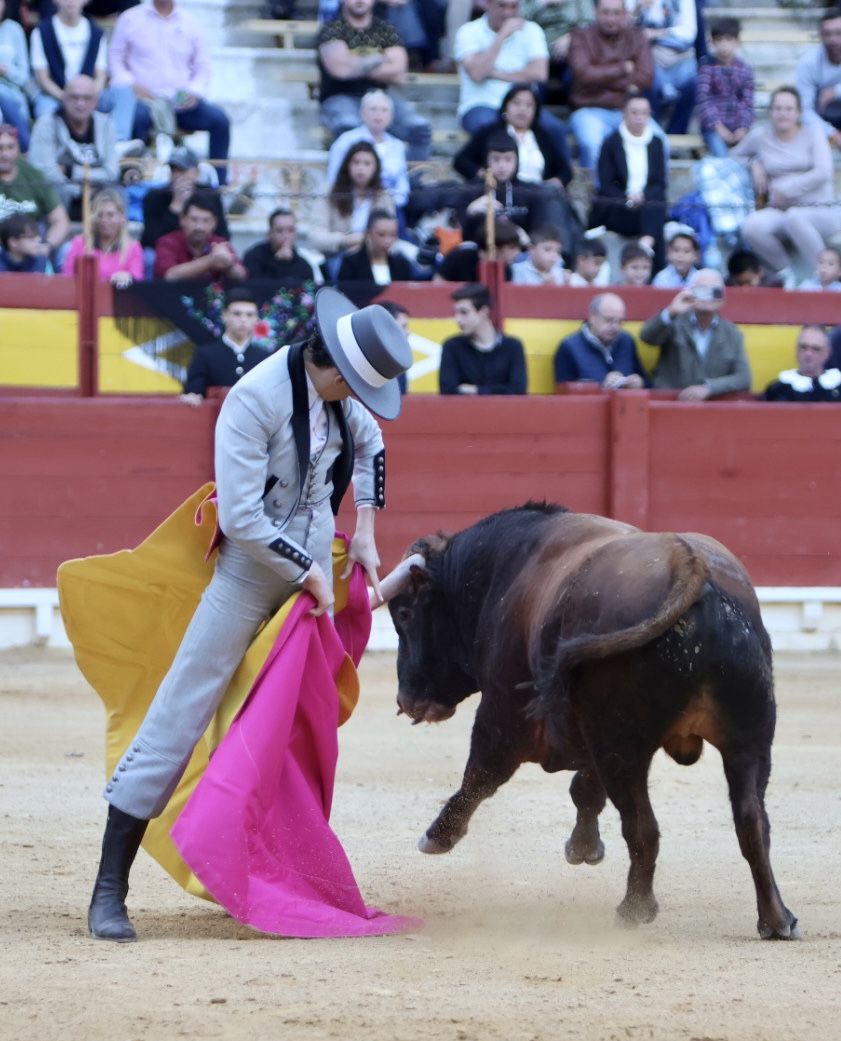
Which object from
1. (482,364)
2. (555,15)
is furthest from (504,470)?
(555,15)

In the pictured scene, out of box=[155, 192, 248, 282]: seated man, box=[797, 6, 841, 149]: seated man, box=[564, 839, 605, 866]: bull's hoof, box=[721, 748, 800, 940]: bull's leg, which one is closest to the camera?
box=[721, 748, 800, 940]: bull's leg

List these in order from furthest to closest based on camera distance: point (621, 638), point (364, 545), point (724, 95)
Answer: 1. point (724, 95)
2. point (364, 545)
3. point (621, 638)

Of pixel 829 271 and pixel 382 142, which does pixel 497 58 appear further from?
pixel 829 271

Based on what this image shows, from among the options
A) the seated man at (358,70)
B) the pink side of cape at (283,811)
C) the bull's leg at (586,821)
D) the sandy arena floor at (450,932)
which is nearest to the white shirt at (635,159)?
A: the seated man at (358,70)

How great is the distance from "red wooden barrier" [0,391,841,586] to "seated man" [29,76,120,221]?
144cm

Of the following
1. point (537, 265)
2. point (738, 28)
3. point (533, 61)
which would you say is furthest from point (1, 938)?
point (738, 28)

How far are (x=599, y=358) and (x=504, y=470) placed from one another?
777 mm

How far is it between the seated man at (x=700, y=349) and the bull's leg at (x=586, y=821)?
498cm

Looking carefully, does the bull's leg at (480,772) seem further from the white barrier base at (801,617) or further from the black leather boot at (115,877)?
the white barrier base at (801,617)

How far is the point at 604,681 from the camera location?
3.84 meters

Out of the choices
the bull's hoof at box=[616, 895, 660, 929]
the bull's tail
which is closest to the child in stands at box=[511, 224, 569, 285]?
the bull's tail

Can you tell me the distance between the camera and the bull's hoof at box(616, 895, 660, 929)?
401cm

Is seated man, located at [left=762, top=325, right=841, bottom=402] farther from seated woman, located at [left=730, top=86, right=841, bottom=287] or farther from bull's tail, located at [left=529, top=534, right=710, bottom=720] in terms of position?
bull's tail, located at [left=529, top=534, right=710, bottom=720]

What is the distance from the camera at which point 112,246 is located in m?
9.12
